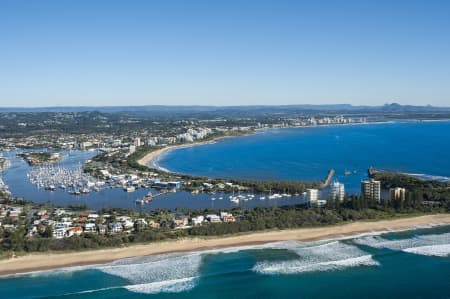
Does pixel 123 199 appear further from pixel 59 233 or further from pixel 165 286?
pixel 165 286

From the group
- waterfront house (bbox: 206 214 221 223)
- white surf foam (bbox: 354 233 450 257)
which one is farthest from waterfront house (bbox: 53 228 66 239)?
white surf foam (bbox: 354 233 450 257)

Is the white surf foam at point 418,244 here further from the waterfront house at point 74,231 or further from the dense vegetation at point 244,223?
the waterfront house at point 74,231

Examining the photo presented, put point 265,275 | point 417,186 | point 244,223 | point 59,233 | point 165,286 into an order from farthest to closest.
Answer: point 417,186
point 244,223
point 59,233
point 265,275
point 165,286

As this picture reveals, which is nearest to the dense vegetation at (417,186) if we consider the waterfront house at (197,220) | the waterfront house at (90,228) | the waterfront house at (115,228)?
the waterfront house at (197,220)

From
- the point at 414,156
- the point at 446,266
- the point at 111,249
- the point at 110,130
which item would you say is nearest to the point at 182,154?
the point at 414,156

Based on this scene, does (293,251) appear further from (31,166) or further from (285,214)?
(31,166)

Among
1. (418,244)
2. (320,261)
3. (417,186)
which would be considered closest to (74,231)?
(320,261)

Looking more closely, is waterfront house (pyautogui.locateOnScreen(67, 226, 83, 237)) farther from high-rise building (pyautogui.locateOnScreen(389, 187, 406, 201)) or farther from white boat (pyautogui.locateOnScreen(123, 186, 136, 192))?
high-rise building (pyautogui.locateOnScreen(389, 187, 406, 201))
